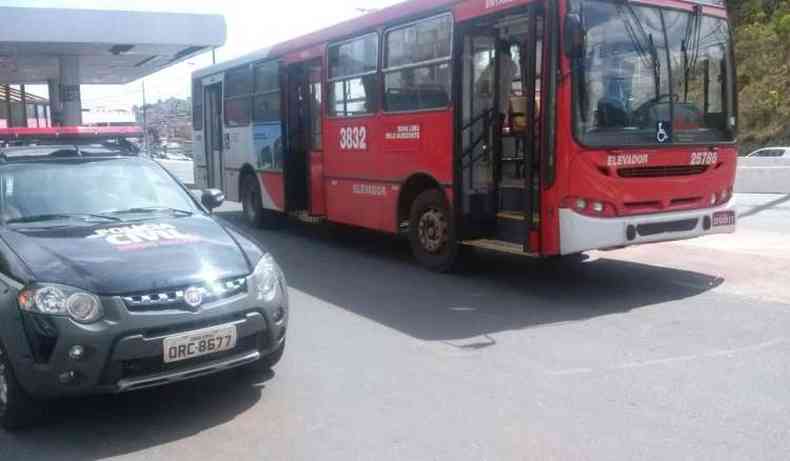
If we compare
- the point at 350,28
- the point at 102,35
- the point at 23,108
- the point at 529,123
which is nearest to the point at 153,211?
the point at 529,123

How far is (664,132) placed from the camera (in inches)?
307

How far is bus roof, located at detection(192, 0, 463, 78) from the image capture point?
9195 millimetres

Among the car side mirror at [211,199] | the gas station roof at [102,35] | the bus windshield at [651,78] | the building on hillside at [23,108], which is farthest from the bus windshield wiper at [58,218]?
the building on hillside at [23,108]

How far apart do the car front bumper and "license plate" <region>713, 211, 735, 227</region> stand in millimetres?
5663

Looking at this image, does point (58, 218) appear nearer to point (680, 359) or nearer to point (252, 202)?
point (680, 359)

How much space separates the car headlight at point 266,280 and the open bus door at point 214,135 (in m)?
10.6

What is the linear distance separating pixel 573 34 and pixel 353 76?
4128 mm

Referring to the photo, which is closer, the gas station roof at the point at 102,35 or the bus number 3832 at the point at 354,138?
the bus number 3832 at the point at 354,138

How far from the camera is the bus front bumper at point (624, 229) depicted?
24.2 feet

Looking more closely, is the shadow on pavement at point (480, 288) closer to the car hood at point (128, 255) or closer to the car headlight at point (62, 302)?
the car hood at point (128, 255)

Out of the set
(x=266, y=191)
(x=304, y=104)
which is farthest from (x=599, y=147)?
(x=266, y=191)

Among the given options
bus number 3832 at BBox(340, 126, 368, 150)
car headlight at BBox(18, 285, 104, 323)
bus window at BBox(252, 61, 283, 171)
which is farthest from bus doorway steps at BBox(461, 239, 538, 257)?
bus window at BBox(252, 61, 283, 171)

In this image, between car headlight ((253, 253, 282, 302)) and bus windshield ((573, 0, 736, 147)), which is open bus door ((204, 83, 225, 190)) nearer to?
bus windshield ((573, 0, 736, 147))

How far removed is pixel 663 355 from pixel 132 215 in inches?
157
